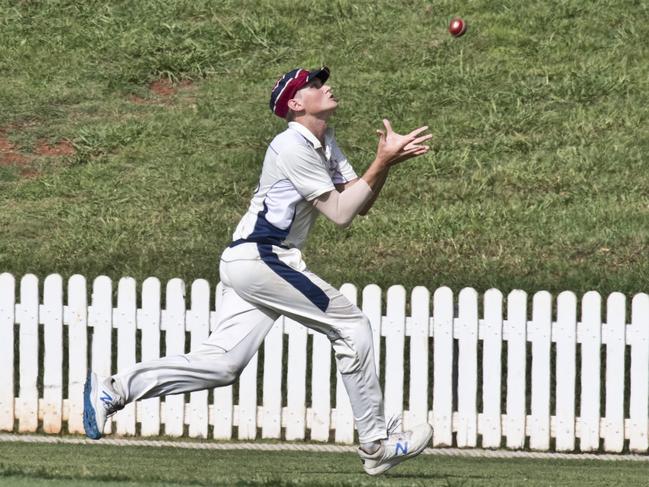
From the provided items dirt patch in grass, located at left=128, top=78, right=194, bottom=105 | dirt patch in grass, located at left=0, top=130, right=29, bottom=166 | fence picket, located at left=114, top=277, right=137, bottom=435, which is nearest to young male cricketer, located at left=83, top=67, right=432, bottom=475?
fence picket, located at left=114, top=277, right=137, bottom=435

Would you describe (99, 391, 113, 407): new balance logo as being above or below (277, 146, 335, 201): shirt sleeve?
below

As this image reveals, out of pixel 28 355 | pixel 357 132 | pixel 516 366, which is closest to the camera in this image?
pixel 516 366

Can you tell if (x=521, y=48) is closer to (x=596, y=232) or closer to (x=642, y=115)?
(x=642, y=115)

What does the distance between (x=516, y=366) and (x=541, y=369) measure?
0.17m

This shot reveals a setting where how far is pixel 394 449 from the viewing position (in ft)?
20.0

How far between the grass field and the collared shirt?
3.71 feet

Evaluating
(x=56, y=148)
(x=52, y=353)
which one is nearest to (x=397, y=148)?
(x=52, y=353)

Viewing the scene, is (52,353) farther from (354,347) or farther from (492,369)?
(354,347)

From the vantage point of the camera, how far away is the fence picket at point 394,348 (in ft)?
28.8

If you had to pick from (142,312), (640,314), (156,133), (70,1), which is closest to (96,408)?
(142,312)

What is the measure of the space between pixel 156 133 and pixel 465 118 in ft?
10.7

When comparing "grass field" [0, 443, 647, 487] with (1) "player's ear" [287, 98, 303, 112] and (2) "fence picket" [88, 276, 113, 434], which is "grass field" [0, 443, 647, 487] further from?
(1) "player's ear" [287, 98, 303, 112]

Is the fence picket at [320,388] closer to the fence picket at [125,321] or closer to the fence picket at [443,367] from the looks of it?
the fence picket at [443,367]

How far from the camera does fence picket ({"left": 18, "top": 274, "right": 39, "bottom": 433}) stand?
9203 mm
